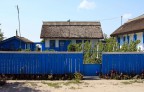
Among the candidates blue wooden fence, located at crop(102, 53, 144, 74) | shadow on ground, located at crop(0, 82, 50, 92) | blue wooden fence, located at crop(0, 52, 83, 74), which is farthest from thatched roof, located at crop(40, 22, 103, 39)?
shadow on ground, located at crop(0, 82, 50, 92)

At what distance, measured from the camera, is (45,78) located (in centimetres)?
1518

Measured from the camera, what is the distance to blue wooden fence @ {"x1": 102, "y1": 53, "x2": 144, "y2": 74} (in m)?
15.6

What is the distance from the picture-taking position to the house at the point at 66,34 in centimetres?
3778

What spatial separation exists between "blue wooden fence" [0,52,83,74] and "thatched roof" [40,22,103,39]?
72.4 ft

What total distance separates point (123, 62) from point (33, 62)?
5.07 meters

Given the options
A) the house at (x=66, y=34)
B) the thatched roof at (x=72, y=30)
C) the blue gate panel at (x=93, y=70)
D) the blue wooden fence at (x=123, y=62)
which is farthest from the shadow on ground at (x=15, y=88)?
the thatched roof at (x=72, y=30)

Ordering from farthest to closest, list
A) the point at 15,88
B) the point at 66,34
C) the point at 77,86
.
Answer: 1. the point at 66,34
2. the point at 77,86
3. the point at 15,88

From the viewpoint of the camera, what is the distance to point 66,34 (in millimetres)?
38438

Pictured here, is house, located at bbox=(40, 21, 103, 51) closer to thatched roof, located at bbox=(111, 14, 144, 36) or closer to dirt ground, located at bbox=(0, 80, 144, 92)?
thatched roof, located at bbox=(111, 14, 144, 36)

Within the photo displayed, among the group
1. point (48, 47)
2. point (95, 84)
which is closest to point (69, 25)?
point (48, 47)

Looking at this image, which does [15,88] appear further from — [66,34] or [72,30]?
[72,30]

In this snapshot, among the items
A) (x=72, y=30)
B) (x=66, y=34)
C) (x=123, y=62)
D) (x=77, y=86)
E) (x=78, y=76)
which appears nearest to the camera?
(x=77, y=86)

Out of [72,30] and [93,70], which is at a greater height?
[72,30]

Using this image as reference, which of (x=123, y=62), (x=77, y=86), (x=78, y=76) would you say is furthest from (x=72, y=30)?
(x=77, y=86)
